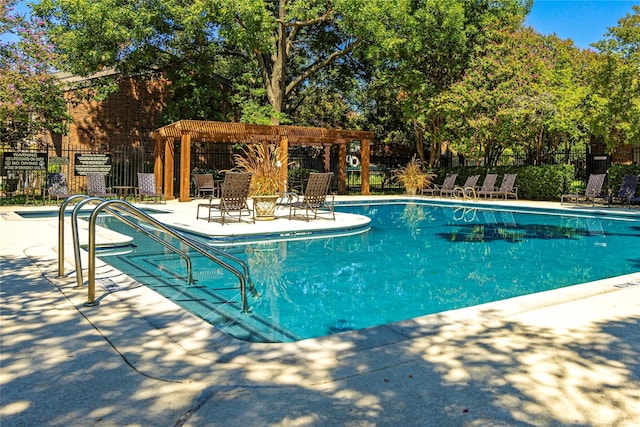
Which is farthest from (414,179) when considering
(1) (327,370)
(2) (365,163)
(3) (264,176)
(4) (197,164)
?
(1) (327,370)

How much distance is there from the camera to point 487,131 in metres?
19.3

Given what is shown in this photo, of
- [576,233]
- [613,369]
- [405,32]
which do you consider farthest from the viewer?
[405,32]

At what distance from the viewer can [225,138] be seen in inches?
808

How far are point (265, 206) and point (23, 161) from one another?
9.84m

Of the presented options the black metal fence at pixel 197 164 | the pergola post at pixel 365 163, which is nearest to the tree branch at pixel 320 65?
the black metal fence at pixel 197 164

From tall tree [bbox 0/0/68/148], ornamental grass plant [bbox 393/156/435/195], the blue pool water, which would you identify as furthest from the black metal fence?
the blue pool water

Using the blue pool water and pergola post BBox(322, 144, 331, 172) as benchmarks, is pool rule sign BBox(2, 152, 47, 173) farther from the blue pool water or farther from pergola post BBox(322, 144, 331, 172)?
pergola post BBox(322, 144, 331, 172)

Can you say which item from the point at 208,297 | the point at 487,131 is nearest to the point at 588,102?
the point at 487,131

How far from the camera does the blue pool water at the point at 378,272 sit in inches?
176

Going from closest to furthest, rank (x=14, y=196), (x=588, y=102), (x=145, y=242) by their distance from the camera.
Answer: (x=145, y=242)
(x=588, y=102)
(x=14, y=196)

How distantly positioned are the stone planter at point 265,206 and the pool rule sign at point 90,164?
31.0ft

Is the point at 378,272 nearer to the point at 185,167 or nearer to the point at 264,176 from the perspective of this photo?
the point at 264,176

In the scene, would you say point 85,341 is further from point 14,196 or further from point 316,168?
point 316,168

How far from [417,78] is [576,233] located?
12.8 m
